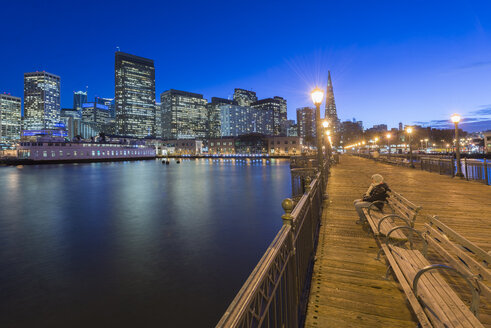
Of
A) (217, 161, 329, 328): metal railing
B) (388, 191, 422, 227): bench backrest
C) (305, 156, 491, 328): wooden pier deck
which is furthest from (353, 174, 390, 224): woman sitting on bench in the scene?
(217, 161, 329, 328): metal railing

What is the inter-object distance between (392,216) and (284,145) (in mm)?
171574

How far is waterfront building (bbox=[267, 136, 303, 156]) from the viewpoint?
16862 centimetres

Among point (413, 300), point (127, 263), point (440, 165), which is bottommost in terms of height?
point (127, 263)

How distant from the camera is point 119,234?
17.1 metres

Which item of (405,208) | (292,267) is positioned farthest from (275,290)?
(405,208)

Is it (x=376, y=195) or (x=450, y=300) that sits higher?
(x=376, y=195)

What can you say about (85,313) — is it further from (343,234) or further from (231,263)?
(343,234)

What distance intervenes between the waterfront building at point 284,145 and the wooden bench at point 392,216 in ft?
525

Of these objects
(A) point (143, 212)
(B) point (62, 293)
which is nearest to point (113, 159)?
(A) point (143, 212)

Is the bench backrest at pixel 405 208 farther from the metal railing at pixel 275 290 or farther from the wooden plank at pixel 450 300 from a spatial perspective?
the metal railing at pixel 275 290

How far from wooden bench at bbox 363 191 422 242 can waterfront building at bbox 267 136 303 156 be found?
6300 inches

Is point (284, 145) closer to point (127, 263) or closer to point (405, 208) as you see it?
point (127, 263)

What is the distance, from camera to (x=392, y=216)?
5.41 metres

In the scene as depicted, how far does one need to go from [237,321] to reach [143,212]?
24120 mm
